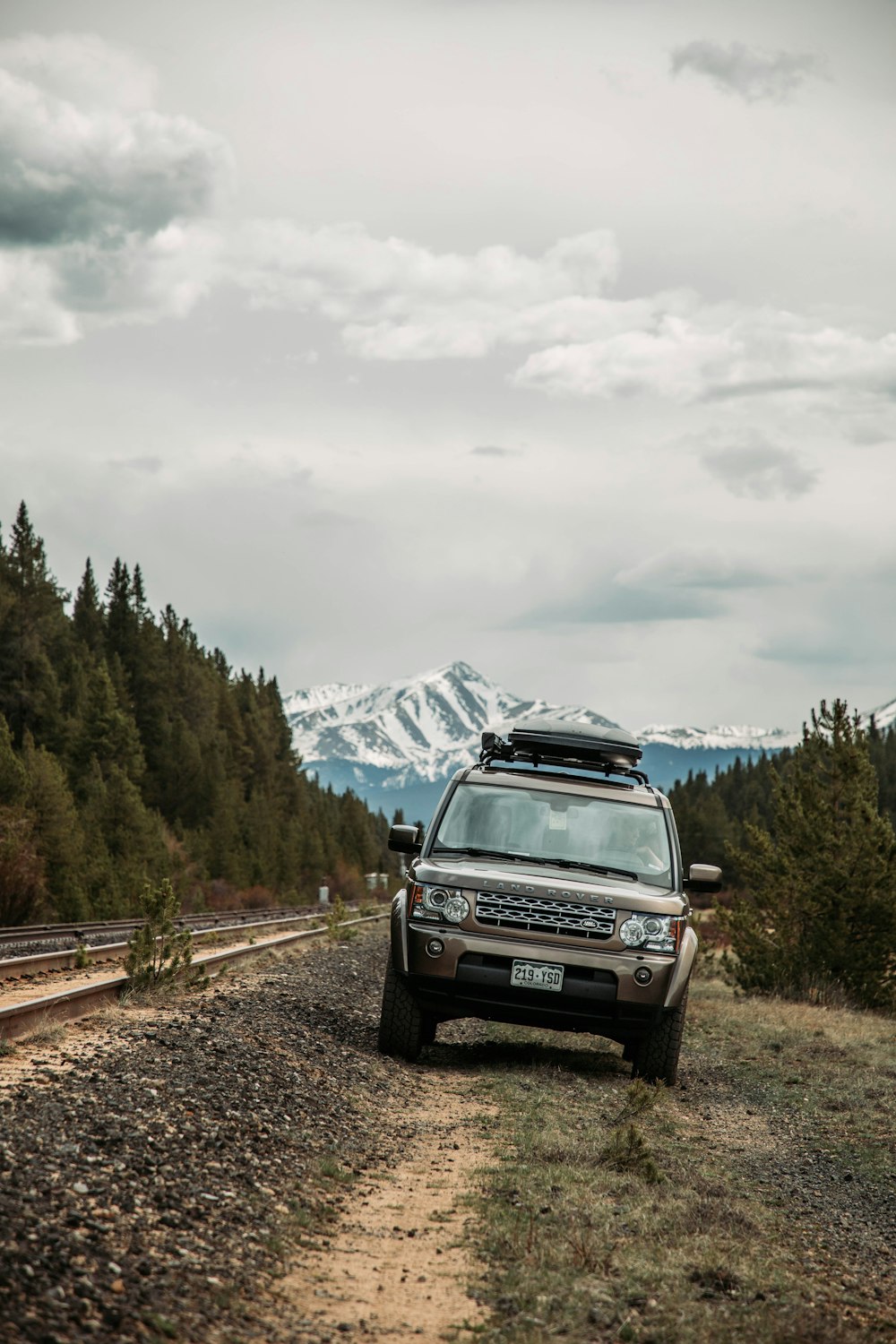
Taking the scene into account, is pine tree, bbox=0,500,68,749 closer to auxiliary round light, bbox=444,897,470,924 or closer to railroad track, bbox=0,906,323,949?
railroad track, bbox=0,906,323,949

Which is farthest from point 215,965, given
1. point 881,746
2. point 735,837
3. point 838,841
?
point 881,746

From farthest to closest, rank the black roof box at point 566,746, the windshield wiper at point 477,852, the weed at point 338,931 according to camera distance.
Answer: the weed at point 338,931 → the black roof box at point 566,746 → the windshield wiper at point 477,852

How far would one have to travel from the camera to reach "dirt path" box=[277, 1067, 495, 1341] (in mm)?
4590

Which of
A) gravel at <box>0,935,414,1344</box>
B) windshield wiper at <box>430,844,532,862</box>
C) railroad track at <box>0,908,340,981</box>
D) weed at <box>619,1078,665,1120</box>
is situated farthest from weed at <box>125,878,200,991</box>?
weed at <box>619,1078,665,1120</box>

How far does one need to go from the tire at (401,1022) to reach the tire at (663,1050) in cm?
175

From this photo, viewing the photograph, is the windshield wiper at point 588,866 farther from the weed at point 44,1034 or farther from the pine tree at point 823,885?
the pine tree at point 823,885

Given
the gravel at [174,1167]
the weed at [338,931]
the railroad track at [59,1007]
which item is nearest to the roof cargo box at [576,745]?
the gravel at [174,1167]

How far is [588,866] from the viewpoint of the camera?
10.3 metres

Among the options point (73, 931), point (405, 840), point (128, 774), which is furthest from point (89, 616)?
point (405, 840)

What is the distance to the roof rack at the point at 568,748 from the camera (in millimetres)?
11594

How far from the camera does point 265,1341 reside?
14.0 ft

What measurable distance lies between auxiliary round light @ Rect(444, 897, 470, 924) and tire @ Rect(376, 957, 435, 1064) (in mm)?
819

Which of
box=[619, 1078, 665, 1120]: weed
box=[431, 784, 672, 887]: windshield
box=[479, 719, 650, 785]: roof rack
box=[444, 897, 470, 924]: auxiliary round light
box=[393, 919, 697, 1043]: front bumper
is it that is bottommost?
box=[619, 1078, 665, 1120]: weed

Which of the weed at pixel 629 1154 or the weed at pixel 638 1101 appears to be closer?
the weed at pixel 629 1154
